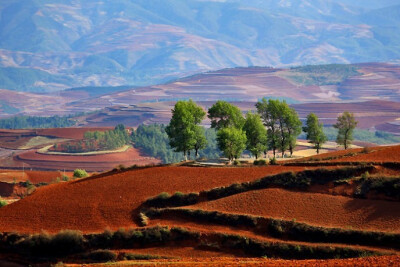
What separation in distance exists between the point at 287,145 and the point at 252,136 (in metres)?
7.39

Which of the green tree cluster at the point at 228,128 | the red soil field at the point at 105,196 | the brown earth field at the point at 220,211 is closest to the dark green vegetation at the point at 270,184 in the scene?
the brown earth field at the point at 220,211

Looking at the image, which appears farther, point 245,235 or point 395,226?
point 245,235

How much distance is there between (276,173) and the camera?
59.5 metres

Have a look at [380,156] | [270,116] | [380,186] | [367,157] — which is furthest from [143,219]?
[270,116]

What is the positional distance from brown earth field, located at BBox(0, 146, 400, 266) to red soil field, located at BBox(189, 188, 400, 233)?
0.25ft

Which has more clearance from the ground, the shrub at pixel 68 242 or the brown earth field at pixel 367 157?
the brown earth field at pixel 367 157

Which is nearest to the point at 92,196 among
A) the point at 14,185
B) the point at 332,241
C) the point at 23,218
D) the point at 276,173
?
the point at 23,218

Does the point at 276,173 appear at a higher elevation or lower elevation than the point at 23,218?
higher

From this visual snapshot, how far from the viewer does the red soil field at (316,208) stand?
47.2m

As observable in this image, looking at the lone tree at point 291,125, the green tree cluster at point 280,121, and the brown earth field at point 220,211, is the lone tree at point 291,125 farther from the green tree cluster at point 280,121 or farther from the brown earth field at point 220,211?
the brown earth field at point 220,211

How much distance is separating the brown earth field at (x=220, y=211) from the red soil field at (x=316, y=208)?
0.25ft

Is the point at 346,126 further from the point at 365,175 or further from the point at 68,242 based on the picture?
the point at 68,242

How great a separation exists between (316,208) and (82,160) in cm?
14127

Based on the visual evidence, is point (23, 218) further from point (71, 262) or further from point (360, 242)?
point (360, 242)
